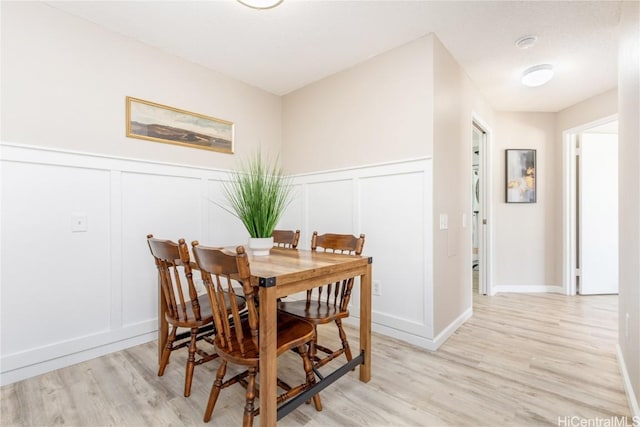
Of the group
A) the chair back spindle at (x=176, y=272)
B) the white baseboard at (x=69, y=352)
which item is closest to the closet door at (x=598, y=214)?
the chair back spindle at (x=176, y=272)

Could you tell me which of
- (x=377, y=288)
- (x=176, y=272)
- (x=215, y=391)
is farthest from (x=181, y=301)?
(x=377, y=288)

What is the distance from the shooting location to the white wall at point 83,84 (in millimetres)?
1883

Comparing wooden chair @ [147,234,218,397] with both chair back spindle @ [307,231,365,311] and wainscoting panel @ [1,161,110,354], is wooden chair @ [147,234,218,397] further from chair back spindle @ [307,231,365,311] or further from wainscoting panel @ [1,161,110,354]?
wainscoting panel @ [1,161,110,354]

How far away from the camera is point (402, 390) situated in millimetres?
1750

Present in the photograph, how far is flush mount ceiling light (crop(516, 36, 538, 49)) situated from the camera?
2.29m

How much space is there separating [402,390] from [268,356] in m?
0.98

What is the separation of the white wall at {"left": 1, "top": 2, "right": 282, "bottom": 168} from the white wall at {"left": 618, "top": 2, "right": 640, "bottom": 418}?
2984 mm

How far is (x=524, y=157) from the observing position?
395 centimetres

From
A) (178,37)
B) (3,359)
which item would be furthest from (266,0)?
(3,359)

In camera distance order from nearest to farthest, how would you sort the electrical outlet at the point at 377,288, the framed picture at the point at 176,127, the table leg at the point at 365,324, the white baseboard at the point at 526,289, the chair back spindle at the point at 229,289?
1. the chair back spindle at the point at 229,289
2. the table leg at the point at 365,324
3. the framed picture at the point at 176,127
4. the electrical outlet at the point at 377,288
5. the white baseboard at the point at 526,289

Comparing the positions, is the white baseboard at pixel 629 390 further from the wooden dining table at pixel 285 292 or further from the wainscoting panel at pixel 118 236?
the wooden dining table at pixel 285 292

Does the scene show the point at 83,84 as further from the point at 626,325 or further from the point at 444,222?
the point at 626,325

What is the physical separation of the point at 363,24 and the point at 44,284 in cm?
286

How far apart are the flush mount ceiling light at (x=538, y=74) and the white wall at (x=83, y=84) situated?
9.74ft
